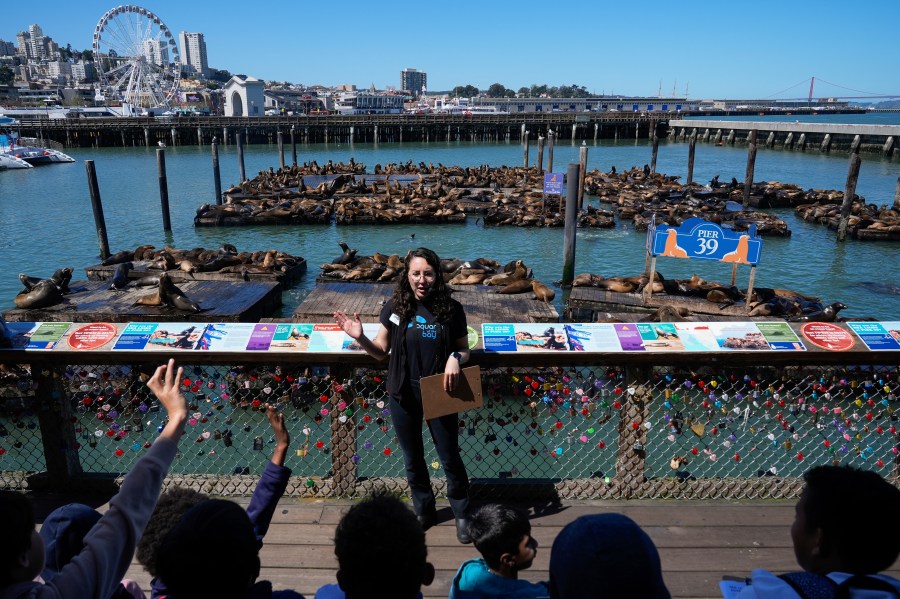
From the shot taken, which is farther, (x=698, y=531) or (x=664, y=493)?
(x=664, y=493)

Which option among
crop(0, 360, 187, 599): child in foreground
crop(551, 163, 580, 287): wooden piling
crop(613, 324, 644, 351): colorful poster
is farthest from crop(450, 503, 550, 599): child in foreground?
crop(551, 163, 580, 287): wooden piling

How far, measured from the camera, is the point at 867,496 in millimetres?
1649

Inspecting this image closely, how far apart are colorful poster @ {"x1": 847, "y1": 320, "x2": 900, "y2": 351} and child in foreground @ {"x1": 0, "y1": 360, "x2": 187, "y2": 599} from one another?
3.42 metres

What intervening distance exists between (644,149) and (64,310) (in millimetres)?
58270

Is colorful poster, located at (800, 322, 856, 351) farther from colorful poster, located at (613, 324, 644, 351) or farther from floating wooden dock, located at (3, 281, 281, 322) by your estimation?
floating wooden dock, located at (3, 281, 281, 322)

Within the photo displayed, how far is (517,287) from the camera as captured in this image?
11133 millimetres

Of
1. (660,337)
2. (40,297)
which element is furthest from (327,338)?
(40,297)

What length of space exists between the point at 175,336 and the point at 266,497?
155 cm

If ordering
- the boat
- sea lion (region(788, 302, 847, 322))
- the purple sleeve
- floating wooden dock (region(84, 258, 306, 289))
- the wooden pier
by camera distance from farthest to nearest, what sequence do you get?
the wooden pier → the boat → floating wooden dock (region(84, 258, 306, 289)) → sea lion (region(788, 302, 847, 322)) → the purple sleeve

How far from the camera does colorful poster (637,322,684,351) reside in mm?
3438

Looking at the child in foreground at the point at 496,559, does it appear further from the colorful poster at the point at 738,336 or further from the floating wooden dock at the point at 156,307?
the floating wooden dock at the point at 156,307

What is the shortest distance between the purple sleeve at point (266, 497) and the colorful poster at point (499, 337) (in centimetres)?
136

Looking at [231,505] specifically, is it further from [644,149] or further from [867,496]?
[644,149]

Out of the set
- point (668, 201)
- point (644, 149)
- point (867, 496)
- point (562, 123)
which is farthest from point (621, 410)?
point (562, 123)
